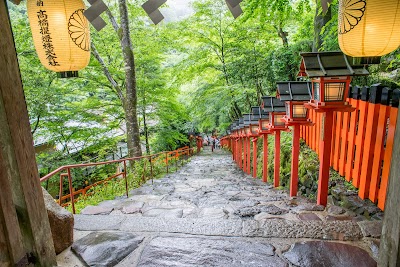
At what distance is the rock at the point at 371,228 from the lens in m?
2.91

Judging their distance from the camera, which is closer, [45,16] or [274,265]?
[274,265]

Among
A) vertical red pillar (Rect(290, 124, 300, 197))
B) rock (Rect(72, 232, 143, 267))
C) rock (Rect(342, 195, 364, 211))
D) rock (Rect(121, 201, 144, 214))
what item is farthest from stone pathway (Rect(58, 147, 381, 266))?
vertical red pillar (Rect(290, 124, 300, 197))

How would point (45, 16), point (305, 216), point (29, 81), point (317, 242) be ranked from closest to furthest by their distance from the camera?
point (317, 242)
point (45, 16)
point (305, 216)
point (29, 81)

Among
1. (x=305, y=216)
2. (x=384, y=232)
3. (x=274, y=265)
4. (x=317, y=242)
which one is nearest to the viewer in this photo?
(x=384, y=232)

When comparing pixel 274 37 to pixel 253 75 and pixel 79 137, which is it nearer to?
pixel 253 75

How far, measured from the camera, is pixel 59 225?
2643mm

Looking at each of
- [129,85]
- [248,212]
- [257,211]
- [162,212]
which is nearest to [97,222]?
[162,212]

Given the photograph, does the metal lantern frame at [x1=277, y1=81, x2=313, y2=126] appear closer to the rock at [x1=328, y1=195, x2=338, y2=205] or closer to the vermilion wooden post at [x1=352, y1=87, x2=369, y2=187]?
the vermilion wooden post at [x1=352, y1=87, x2=369, y2=187]

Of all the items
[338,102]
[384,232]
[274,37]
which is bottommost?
[384,232]

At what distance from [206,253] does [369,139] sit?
9.78ft

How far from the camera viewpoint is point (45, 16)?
301 cm

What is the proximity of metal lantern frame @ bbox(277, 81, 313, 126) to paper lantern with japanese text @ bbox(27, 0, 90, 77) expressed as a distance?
423cm

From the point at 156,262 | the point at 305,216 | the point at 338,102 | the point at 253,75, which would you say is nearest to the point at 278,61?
the point at 253,75

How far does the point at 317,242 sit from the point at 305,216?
2.91 ft
